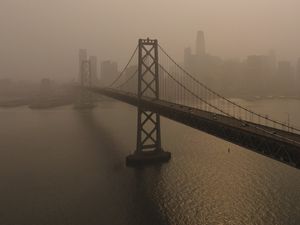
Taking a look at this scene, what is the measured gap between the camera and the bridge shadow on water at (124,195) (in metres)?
19.9

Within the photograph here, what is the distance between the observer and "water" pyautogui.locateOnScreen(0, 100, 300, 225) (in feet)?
65.5

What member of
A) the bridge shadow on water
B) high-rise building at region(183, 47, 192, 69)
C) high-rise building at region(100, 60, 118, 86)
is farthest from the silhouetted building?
the bridge shadow on water

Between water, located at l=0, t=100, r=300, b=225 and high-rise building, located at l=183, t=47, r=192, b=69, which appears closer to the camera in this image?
water, located at l=0, t=100, r=300, b=225

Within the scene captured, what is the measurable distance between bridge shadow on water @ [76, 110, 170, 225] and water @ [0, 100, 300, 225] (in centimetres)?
5

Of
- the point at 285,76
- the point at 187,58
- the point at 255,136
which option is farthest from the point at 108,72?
the point at 255,136

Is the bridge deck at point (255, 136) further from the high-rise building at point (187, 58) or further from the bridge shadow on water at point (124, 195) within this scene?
the high-rise building at point (187, 58)

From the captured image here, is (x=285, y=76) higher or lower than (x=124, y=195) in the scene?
higher

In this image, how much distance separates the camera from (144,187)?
2464cm

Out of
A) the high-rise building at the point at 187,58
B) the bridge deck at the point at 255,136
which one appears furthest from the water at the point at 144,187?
the high-rise building at the point at 187,58

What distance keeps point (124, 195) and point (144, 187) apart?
1.94 meters

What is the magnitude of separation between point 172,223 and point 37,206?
7953 mm

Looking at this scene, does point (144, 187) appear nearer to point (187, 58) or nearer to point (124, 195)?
point (124, 195)

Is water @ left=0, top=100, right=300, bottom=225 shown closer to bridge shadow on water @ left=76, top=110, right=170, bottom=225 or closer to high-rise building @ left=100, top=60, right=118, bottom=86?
bridge shadow on water @ left=76, top=110, right=170, bottom=225

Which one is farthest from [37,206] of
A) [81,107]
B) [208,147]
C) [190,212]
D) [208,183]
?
[81,107]
